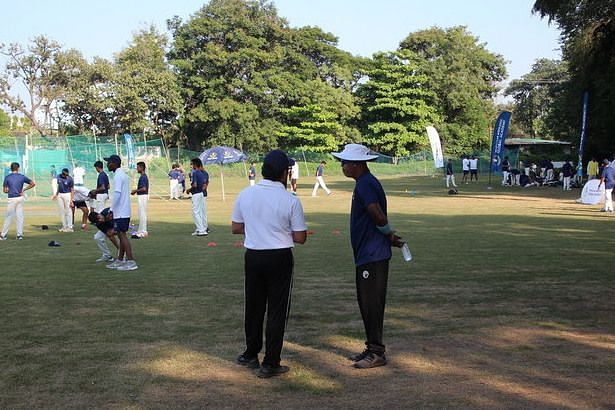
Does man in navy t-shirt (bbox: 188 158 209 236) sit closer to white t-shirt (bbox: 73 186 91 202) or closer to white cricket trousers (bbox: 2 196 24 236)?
white t-shirt (bbox: 73 186 91 202)

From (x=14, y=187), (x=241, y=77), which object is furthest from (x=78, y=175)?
(x=241, y=77)

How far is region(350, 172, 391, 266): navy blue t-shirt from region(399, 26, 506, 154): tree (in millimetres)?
68122

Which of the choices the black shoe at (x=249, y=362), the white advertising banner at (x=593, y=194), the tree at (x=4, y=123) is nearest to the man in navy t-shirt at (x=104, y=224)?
the black shoe at (x=249, y=362)

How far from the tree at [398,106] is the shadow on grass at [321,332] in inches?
2223

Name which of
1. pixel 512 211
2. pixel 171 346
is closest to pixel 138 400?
pixel 171 346

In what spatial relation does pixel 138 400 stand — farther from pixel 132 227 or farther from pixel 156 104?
pixel 156 104

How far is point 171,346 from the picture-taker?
7.03 metres

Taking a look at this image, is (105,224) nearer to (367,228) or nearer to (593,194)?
(367,228)

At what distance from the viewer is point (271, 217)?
232 inches

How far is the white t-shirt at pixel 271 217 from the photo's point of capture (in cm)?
589

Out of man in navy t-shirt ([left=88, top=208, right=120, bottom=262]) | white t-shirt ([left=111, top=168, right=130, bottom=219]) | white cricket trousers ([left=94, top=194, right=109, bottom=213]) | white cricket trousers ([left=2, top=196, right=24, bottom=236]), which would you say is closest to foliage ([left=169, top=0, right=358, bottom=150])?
white cricket trousers ([left=94, top=194, right=109, bottom=213])

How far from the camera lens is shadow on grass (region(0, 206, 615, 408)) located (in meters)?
5.54

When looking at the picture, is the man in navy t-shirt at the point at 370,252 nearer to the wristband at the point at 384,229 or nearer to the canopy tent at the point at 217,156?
the wristband at the point at 384,229

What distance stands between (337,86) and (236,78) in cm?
1326
